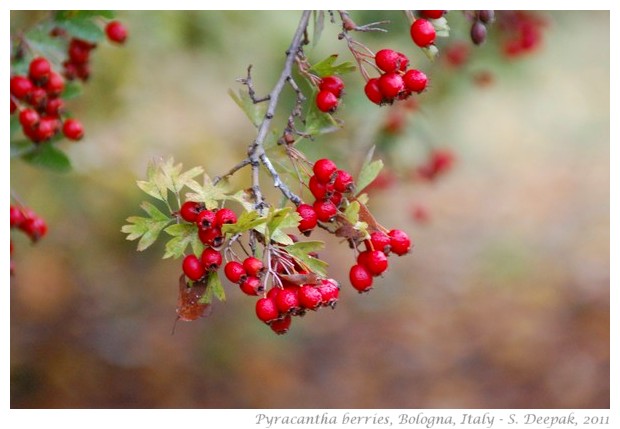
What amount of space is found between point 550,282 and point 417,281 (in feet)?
3.74

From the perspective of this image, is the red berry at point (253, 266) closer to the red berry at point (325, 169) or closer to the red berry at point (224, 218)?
the red berry at point (224, 218)

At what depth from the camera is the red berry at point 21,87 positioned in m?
1.93

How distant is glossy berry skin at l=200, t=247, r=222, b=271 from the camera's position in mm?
1402

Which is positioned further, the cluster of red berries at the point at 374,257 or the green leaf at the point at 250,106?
the green leaf at the point at 250,106

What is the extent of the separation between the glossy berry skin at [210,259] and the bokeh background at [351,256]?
142 centimetres

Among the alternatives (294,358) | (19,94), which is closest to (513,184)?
(294,358)

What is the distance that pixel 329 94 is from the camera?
159 centimetres

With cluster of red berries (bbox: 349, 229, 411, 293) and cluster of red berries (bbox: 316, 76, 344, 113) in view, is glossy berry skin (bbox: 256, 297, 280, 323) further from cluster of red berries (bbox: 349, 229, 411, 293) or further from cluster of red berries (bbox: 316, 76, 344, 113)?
cluster of red berries (bbox: 316, 76, 344, 113)

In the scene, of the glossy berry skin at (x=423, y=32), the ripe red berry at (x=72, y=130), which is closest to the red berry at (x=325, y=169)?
the glossy berry skin at (x=423, y=32)

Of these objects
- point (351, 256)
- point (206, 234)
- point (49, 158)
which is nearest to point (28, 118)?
point (49, 158)

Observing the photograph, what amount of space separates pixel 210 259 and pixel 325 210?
→ 22 centimetres

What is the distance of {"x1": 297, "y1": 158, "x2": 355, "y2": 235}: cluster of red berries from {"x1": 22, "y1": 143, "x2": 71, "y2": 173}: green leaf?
0.85 meters

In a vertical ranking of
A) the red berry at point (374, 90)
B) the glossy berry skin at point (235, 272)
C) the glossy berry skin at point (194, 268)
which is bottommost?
the glossy berry skin at point (194, 268)

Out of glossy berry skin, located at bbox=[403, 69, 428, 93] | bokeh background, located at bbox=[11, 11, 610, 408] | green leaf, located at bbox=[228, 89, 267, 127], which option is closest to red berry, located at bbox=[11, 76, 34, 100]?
green leaf, located at bbox=[228, 89, 267, 127]
